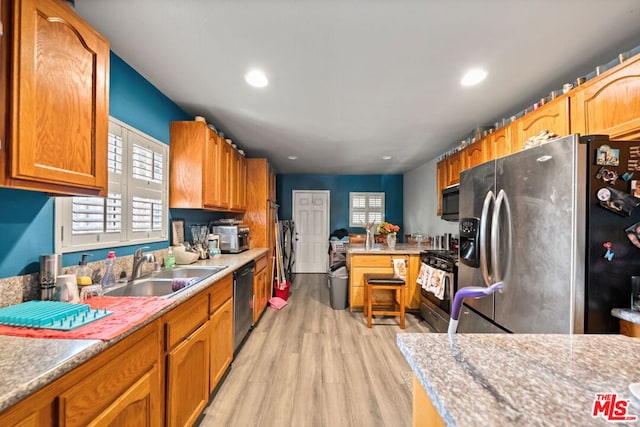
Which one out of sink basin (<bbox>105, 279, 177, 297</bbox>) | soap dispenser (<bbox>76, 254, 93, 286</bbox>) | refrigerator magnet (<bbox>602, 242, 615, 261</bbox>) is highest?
refrigerator magnet (<bbox>602, 242, 615, 261</bbox>)

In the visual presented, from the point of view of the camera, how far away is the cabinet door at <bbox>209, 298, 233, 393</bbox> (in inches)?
71.6

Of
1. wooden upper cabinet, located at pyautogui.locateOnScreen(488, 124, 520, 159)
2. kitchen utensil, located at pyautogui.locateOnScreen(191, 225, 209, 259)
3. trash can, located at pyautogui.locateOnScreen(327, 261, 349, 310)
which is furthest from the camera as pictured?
trash can, located at pyautogui.locateOnScreen(327, 261, 349, 310)

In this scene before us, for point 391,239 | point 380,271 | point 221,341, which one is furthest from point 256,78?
point 391,239


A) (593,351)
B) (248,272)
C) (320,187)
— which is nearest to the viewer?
(593,351)

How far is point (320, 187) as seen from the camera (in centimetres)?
628

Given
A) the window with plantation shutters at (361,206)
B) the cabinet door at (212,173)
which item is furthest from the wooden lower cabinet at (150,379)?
the window with plantation shutters at (361,206)

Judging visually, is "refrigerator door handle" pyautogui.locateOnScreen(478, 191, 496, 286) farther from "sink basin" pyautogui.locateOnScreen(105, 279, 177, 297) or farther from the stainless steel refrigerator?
"sink basin" pyautogui.locateOnScreen(105, 279, 177, 297)

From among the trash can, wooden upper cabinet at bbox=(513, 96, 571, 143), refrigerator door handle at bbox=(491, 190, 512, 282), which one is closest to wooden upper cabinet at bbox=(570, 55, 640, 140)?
wooden upper cabinet at bbox=(513, 96, 571, 143)

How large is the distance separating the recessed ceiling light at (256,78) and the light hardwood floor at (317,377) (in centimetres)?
235

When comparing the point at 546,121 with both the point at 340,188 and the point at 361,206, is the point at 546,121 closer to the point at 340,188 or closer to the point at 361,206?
the point at 361,206

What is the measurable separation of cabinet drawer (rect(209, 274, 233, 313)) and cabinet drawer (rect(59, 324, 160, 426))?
23.5 inches

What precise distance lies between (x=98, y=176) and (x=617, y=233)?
2.48 m

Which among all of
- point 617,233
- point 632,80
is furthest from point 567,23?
point 617,233

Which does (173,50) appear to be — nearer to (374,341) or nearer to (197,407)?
(197,407)
